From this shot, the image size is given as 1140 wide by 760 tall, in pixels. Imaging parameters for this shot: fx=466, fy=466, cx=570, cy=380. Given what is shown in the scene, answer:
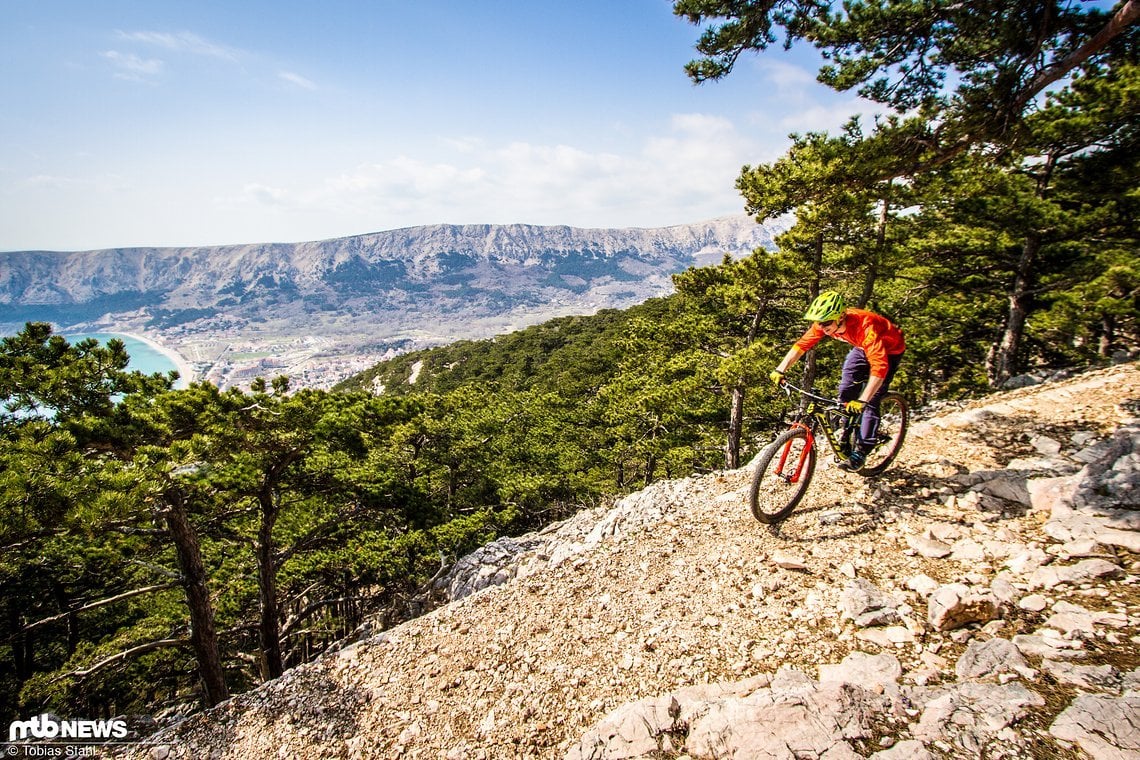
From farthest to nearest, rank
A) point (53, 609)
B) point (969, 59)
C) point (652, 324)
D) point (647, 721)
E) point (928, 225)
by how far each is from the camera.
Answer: point (652, 324) → point (53, 609) → point (928, 225) → point (969, 59) → point (647, 721)

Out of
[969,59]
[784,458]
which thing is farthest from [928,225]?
[784,458]

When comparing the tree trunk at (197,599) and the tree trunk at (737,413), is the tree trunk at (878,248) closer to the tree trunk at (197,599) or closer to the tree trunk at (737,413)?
the tree trunk at (737,413)

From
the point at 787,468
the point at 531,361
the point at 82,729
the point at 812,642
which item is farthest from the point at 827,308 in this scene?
the point at 531,361

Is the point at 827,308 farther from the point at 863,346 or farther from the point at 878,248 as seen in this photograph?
the point at 878,248

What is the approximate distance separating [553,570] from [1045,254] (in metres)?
17.4

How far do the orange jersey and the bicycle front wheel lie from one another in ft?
3.76

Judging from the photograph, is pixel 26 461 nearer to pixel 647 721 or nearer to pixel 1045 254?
pixel 647 721

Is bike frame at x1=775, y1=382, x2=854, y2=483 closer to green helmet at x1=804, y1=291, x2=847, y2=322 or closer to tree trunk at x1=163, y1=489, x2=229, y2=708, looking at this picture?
green helmet at x1=804, y1=291, x2=847, y2=322

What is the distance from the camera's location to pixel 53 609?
53.6ft

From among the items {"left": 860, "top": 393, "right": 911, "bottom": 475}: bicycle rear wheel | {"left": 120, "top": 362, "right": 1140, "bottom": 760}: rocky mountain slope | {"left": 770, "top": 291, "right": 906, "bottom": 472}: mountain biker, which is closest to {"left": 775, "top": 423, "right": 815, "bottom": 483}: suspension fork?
{"left": 770, "top": 291, "right": 906, "bottom": 472}: mountain biker

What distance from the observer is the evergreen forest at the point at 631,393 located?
6184 millimetres

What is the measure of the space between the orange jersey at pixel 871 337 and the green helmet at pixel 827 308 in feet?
0.48

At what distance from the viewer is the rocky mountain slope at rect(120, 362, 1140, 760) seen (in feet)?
10.5

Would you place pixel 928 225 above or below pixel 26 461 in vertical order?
above
